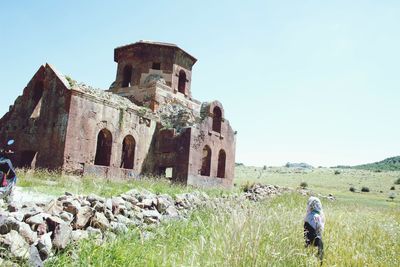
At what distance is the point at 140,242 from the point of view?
488 cm

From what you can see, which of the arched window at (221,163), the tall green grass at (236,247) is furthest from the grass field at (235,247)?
the arched window at (221,163)

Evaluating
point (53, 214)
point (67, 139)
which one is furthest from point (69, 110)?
point (53, 214)

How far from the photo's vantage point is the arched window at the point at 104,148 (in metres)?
14.2

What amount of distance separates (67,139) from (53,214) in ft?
27.9

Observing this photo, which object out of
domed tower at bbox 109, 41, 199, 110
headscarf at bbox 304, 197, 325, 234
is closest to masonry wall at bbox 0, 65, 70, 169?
domed tower at bbox 109, 41, 199, 110

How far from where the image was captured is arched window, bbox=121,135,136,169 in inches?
603

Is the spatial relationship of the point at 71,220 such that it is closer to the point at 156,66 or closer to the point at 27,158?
the point at 27,158

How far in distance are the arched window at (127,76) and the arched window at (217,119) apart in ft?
20.9

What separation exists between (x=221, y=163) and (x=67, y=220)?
46.9 feet

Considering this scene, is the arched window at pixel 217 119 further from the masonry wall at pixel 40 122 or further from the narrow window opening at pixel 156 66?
the masonry wall at pixel 40 122

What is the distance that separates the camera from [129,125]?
15.0 m

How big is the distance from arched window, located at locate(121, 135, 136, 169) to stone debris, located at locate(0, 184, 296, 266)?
795 cm

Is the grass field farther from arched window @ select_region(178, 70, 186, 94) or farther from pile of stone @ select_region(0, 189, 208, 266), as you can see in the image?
arched window @ select_region(178, 70, 186, 94)

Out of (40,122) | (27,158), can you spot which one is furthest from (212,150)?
(27,158)
